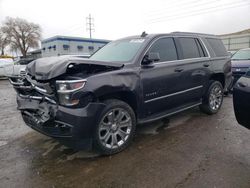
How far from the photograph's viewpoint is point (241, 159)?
3219mm

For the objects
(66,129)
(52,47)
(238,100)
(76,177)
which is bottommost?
(76,177)

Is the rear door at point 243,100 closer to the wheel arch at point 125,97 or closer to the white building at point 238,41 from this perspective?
the wheel arch at point 125,97

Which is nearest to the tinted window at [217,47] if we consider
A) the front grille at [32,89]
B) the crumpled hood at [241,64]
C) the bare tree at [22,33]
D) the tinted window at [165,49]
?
the tinted window at [165,49]

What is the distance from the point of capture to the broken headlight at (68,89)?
2971 millimetres

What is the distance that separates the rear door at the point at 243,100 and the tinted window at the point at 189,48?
165 cm

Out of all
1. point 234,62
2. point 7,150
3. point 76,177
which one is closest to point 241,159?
point 76,177

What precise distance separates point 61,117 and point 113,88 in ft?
2.81

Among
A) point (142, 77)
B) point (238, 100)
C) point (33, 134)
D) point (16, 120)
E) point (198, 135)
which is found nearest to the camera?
point (238, 100)

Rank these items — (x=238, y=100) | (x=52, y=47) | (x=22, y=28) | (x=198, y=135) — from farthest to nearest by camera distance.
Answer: (x=22, y=28), (x=52, y=47), (x=198, y=135), (x=238, y=100)

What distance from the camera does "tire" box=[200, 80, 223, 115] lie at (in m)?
5.26

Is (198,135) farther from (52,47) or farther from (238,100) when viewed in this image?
(52,47)

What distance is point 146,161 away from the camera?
324 centimetres

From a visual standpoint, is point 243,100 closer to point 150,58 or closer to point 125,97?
point 150,58

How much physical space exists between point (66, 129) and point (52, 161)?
0.66 m
